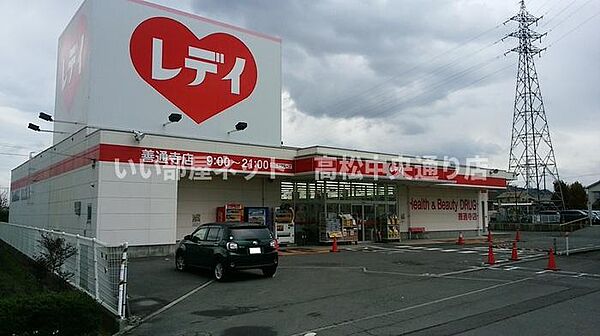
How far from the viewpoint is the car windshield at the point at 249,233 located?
12625 mm

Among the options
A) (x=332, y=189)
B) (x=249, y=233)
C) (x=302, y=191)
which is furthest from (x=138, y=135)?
(x=332, y=189)

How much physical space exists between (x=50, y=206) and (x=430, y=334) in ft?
78.4

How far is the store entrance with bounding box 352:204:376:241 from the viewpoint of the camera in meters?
26.8

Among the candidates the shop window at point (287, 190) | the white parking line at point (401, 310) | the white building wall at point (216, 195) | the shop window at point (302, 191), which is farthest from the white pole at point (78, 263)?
the shop window at point (302, 191)

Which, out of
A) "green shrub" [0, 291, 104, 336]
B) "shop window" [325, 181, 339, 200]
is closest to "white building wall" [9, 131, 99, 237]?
"green shrub" [0, 291, 104, 336]

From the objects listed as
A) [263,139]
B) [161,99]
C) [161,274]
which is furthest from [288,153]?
[161,274]

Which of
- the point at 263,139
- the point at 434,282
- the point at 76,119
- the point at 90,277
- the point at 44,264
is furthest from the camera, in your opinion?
the point at 263,139

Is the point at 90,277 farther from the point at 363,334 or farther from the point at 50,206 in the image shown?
the point at 50,206

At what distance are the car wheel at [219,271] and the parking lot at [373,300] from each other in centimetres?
25

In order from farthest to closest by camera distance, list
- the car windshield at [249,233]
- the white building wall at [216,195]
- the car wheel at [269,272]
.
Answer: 1. the white building wall at [216,195]
2. the car wheel at [269,272]
3. the car windshield at [249,233]

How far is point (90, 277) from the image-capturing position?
9555mm

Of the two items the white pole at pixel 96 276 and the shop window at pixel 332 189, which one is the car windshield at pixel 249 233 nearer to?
the white pole at pixel 96 276

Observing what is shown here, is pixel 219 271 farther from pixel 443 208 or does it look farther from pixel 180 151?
pixel 443 208

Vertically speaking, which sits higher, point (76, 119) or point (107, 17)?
point (107, 17)
